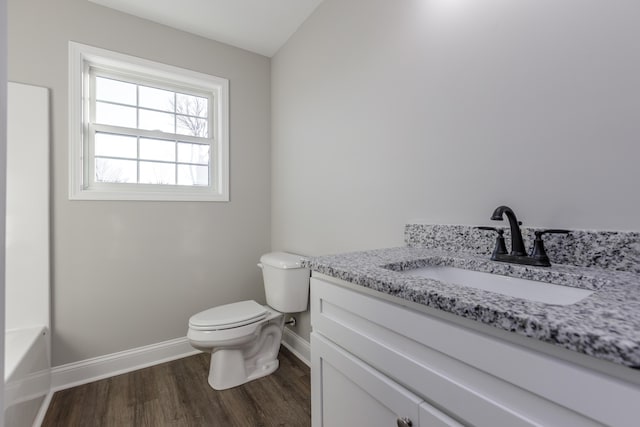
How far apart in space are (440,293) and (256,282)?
212 cm

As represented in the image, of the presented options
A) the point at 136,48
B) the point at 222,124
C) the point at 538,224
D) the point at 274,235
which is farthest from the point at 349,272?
the point at 136,48

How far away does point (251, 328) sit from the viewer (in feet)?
5.84

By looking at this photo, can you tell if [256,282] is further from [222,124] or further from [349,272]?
[349,272]

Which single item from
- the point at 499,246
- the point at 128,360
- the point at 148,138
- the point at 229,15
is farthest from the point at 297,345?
the point at 229,15

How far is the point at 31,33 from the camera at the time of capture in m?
1.73

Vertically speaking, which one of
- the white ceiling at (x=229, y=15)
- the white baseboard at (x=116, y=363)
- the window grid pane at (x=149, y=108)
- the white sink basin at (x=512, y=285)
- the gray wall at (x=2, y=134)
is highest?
the white ceiling at (x=229, y=15)

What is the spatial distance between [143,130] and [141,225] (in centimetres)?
71

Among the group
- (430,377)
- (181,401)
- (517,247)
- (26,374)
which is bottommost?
(181,401)

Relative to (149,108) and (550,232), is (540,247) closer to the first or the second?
(550,232)

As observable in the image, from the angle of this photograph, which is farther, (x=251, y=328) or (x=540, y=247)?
(x=251, y=328)

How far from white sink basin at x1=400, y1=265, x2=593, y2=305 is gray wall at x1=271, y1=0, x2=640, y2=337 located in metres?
0.24

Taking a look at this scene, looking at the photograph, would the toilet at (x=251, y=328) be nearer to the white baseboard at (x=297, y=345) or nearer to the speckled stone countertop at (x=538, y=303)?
the white baseboard at (x=297, y=345)

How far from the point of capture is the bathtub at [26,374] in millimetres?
1202

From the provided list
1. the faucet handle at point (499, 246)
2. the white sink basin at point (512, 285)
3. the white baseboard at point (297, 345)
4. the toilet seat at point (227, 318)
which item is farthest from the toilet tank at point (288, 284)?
the faucet handle at point (499, 246)
